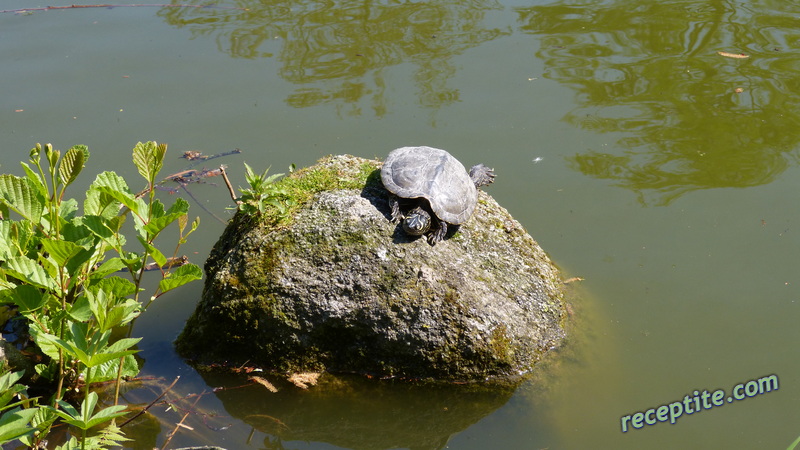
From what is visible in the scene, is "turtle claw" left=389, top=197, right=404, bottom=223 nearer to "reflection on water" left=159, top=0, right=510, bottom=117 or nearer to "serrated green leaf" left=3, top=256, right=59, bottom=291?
"serrated green leaf" left=3, top=256, right=59, bottom=291

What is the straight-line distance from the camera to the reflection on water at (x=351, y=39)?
767 cm

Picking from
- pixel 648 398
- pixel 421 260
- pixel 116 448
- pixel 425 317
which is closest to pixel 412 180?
pixel 421 260

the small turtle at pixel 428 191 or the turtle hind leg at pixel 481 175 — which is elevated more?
the small turtle at pixel 428 191

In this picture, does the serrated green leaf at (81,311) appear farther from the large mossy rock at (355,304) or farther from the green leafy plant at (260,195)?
the green leafy plant at (260,195)

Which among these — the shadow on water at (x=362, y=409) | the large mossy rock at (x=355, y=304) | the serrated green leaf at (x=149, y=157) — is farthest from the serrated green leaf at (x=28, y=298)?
the shadow on water at (x=362, y=409)

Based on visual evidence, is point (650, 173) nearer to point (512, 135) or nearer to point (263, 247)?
point (512, 135)

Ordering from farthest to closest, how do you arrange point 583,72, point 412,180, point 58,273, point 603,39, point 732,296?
point 603,39, point 583,72, point 732,296, point 412,180, point 58,273

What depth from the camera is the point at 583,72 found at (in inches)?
311

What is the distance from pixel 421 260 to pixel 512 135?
283 cm

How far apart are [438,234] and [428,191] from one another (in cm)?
30

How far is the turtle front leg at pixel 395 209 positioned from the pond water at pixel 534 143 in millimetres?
1093

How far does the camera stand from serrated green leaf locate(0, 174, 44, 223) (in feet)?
11.2

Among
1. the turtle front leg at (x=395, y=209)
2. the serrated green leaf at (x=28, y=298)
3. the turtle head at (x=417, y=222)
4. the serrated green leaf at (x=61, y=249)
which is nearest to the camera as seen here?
the serrated green leaf at (x=61, y=249)

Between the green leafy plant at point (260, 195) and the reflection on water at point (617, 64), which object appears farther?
the reflection on water at point (617, 64)
